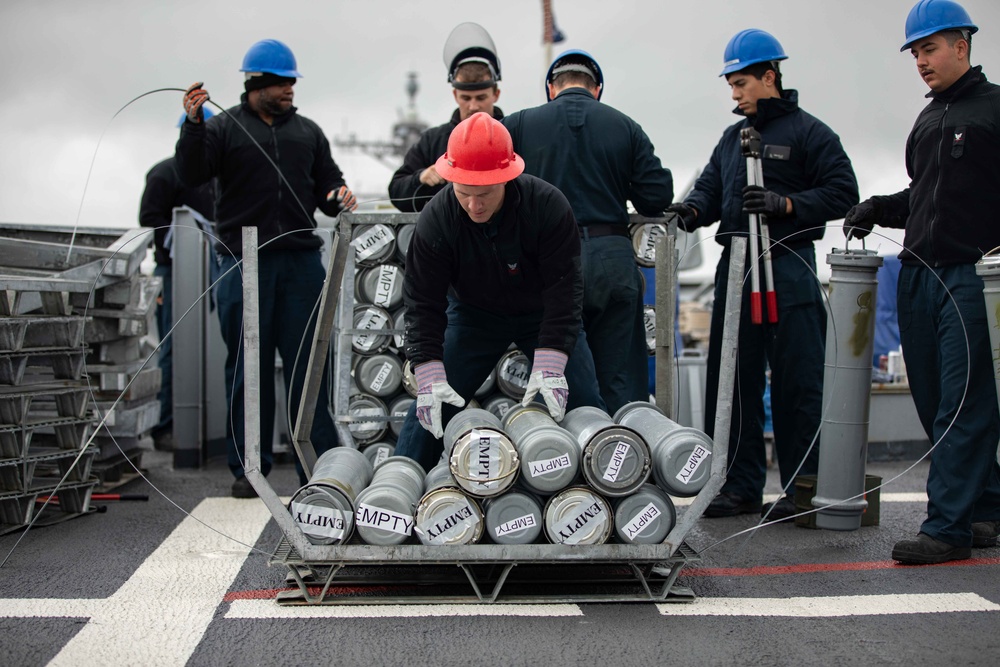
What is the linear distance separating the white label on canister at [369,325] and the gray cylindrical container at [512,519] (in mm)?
2165

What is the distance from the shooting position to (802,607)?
147 inches

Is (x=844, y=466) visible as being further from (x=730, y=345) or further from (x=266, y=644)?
(x=266, y=644)

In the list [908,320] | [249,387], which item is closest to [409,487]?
A: [249,387]

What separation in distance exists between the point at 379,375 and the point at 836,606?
2833 mm

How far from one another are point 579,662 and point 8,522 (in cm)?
311

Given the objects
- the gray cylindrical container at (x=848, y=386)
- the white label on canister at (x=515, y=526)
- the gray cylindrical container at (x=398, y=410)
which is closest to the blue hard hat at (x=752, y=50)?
the gray cylindrical container at (x=848, y=386)

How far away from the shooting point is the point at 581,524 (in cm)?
370

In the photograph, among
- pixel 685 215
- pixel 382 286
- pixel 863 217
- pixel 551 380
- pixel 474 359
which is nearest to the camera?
pixel 551 380

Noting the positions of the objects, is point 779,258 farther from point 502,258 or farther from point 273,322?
point 273,322

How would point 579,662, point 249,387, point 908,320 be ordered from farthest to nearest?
point 908,320 < point 249,387 < point 579,662

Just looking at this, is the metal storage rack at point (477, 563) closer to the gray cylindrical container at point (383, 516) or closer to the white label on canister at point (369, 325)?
the gray cylindrical container at point (383, 516)

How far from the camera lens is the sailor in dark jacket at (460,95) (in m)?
5.61

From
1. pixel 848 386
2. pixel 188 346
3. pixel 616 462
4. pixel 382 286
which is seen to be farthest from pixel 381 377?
pixel 848 386

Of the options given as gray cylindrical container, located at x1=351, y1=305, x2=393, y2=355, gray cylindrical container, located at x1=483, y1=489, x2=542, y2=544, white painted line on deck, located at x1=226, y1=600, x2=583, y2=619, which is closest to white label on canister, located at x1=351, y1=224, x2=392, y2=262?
gray cylindrical container, located at x1=351, y1=305, x2=393, y2=355
